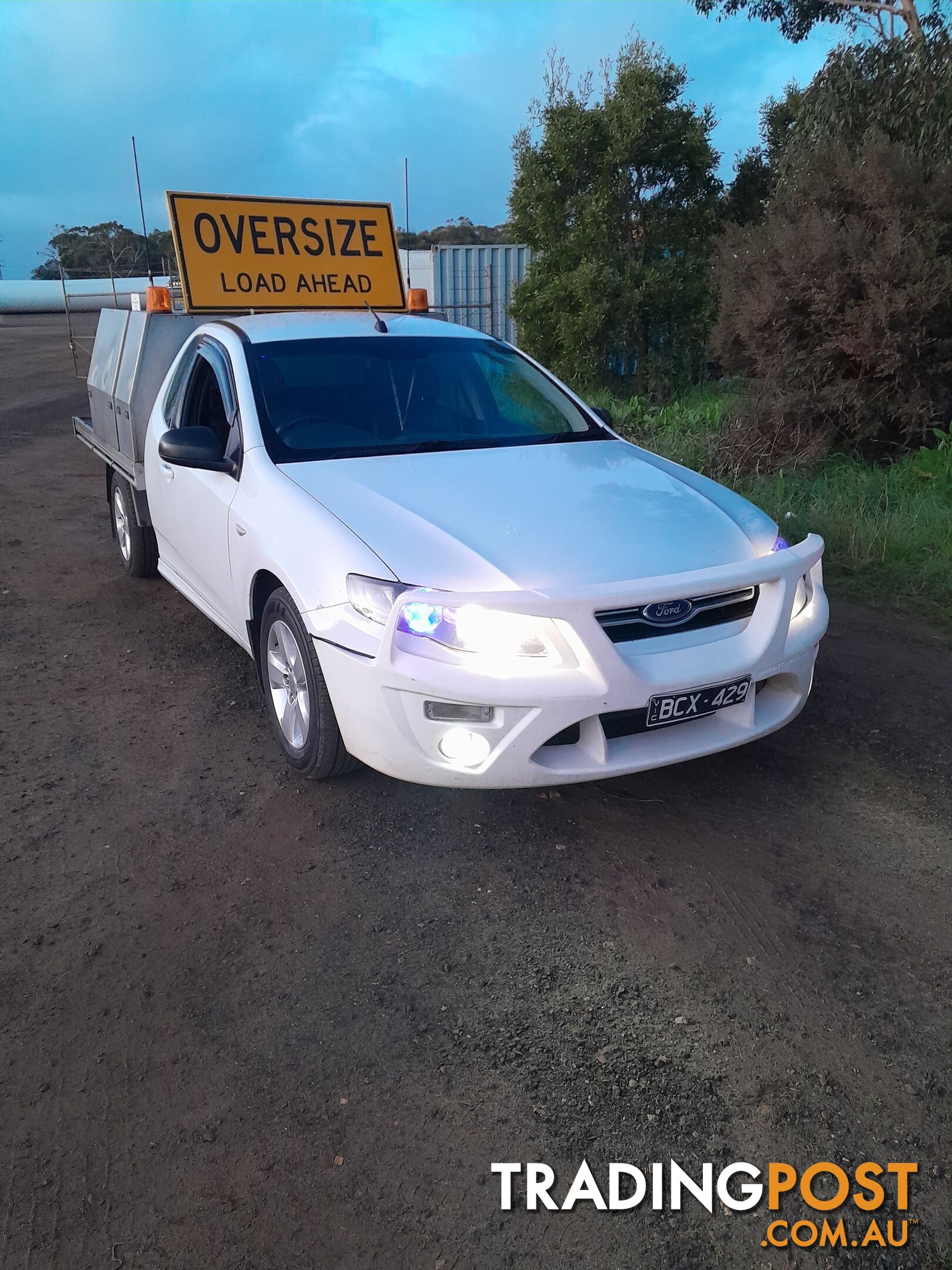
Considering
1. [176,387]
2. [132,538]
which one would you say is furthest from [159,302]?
[132,538]

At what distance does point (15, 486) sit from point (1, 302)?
122 feet

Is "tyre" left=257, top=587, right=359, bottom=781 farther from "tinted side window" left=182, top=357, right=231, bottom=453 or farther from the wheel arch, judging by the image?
"tinted side window" left=182, top=357, right=231, bottom=453

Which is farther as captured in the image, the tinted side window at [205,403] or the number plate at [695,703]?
the tinted side window at [205,403]

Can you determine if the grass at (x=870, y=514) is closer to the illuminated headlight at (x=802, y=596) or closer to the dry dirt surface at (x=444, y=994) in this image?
the dry dirt surface at (x=444, y=994)

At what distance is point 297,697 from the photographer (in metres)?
3.69

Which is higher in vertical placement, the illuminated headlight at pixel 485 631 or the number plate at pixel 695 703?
the illuminated headlight at pixel 485 631

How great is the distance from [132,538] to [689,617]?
14.1 ft

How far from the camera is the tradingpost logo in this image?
200 cm

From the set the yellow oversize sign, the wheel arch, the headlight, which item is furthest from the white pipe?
the headlight

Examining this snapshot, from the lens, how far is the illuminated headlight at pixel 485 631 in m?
2.97

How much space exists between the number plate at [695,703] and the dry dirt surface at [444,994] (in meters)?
0.49

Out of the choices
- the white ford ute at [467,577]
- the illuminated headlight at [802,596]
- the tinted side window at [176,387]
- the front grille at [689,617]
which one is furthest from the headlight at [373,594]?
the tinted side window at [176,387]

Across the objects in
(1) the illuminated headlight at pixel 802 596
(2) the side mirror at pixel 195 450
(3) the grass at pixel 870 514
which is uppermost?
(2) the side mirror at pixel 195 450

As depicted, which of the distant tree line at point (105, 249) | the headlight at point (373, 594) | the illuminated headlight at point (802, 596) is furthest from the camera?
the distant tree line at point (105, 249)
